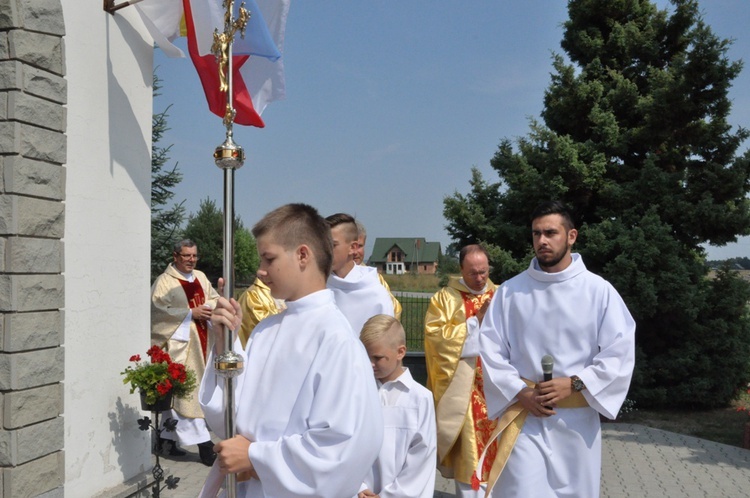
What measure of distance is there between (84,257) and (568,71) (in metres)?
9.21

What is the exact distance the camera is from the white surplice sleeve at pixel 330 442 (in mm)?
2289

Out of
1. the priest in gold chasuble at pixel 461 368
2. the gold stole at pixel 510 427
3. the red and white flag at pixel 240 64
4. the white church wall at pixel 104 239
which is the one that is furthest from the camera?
the priest in gold chasuble at pixel 461 368

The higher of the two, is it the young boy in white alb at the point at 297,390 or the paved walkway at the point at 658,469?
the young boy in white alb at the point at 297,390

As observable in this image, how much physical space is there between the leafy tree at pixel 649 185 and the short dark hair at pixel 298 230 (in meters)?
9.03

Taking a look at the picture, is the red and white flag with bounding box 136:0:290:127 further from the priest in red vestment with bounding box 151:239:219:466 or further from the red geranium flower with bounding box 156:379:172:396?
the priest in red vestment with bounding box 151:239:219:466

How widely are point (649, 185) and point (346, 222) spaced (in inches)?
311

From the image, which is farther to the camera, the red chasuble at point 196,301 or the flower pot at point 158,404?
the red chasuble at point 196,301

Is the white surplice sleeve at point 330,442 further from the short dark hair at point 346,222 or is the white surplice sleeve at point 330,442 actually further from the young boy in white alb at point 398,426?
the short dark hair at point 346,222

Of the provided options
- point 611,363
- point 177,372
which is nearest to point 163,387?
point 177,372

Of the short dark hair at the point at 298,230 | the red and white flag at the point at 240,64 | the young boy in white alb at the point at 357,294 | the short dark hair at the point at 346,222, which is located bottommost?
the young boy in white alb at the point at 357,294

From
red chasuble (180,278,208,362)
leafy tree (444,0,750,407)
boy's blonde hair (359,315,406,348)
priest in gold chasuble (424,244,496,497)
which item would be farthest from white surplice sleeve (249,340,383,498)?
leafy tree (444,0,750,407)

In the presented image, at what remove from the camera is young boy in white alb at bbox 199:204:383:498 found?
230 centimetres

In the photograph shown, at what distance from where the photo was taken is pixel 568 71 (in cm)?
1220

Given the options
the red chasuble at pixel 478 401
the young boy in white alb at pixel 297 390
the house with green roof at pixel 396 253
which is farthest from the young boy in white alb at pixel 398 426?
the house with green roof at pixel 396 253
